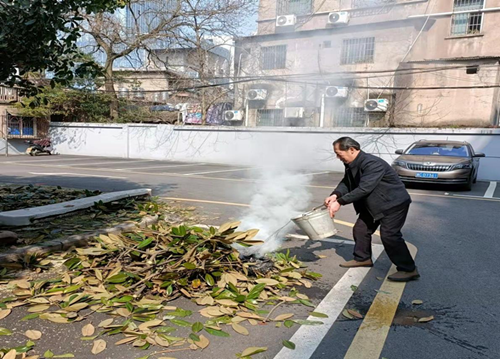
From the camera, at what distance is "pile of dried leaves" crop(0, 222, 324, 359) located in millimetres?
2457

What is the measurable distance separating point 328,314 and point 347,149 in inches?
61.9

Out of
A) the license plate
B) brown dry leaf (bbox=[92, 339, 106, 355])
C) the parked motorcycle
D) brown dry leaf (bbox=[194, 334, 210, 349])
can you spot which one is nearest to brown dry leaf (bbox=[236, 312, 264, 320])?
brown dry leaf (bbox=[194, 334, 210, 349])

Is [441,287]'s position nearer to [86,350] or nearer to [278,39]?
[86,350]

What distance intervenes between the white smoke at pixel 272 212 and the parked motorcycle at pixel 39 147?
1659cm

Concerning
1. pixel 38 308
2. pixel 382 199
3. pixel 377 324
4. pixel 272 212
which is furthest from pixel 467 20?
pixel 38 308

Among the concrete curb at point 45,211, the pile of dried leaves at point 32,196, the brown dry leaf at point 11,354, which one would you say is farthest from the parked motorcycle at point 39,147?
the brown dry leaf at point 11,354

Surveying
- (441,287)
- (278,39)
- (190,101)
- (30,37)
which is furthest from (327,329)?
(190,101)

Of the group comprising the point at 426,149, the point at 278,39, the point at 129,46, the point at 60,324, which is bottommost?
the point at 60,324

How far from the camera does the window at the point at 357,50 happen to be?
26.1 ft

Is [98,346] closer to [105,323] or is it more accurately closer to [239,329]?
[105,323]

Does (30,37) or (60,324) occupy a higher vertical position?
(30,37)

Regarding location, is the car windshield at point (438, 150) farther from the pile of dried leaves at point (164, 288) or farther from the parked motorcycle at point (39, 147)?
the parked motorcycle at point (39, 147)

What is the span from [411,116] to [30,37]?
19.0 m

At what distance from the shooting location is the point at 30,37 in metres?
3.71
